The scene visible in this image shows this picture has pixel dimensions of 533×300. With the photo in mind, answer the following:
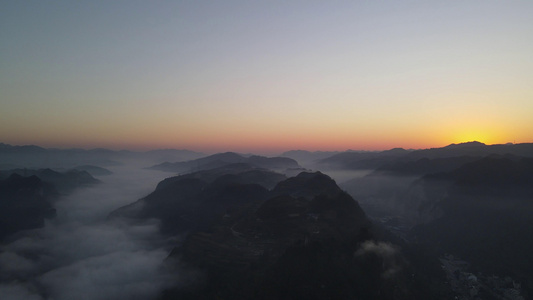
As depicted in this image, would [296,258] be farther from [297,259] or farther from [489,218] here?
[489,218]

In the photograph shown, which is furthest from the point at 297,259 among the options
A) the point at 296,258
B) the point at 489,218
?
the point at 489,218

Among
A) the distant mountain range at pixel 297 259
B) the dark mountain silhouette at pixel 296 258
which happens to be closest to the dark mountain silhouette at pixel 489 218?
the distant mountain range at pixel 297 259

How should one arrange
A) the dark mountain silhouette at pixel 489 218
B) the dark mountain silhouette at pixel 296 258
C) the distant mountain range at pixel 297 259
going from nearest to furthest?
the dark mountain silhouette at pixel 296 258
the distant mountain range at pixel 297 259
the dark mountain silhouette at pixel 489 218

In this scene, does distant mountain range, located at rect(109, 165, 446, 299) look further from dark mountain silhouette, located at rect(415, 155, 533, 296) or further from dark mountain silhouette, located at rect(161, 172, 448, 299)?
dark mountain silhouette, located at rect(415, 155, 533, 296)

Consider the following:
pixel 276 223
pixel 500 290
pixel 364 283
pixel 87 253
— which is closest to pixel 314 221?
pixel 276 223

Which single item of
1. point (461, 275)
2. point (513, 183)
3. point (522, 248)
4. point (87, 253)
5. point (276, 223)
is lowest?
point (87, 253)

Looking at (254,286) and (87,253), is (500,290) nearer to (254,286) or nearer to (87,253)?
(254,286)

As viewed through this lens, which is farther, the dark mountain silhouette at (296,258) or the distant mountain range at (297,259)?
the distant mountain range at (297,259)

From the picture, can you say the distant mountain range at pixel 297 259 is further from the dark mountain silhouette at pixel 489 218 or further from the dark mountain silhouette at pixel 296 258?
the dark mountain silhouette at pixel 489 218

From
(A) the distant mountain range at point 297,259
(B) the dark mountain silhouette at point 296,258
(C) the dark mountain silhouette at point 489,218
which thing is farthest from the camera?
(C) the dark mountain silhouette at point 489,218

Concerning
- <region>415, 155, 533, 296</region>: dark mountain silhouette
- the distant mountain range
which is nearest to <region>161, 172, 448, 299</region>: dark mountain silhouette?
the distant mountain range

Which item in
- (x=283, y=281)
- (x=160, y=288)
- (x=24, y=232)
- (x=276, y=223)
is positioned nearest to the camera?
(x=283, y=281)
